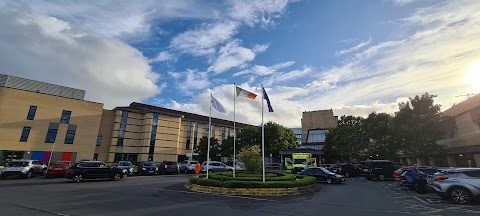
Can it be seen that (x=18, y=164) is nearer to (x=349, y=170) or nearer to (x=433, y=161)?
(x=349, y=170)

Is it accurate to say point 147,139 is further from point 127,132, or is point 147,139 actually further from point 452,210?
point 452,210

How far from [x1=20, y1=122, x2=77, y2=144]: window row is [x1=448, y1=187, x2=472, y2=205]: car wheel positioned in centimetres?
4638

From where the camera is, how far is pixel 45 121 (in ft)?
121

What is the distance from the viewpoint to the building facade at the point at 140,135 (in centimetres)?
4488

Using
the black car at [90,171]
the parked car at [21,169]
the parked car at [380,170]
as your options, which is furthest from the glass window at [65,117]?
the parked car at [380,170]

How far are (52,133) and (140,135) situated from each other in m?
14.3

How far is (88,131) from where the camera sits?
40938 millimetres

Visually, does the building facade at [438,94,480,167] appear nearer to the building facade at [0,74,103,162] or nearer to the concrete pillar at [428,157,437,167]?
the concrete pillar at [428,157,437,167]

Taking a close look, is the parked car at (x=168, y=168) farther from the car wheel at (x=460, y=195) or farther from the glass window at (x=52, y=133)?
the car wheel at (x=460, y=195)

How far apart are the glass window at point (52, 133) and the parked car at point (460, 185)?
4619 cm

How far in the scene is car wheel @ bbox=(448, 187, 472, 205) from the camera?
1140cm

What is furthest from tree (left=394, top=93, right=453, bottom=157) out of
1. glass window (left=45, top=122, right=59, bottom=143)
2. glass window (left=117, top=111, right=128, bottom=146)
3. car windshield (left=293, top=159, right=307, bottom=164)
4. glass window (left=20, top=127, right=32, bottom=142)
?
glass window (left=20, top=127, right=32, bottom=142)

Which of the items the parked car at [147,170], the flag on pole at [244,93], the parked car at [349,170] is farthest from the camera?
the parked car at [349,170]

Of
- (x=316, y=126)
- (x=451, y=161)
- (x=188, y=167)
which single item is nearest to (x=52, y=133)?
(x=188, y=167)
